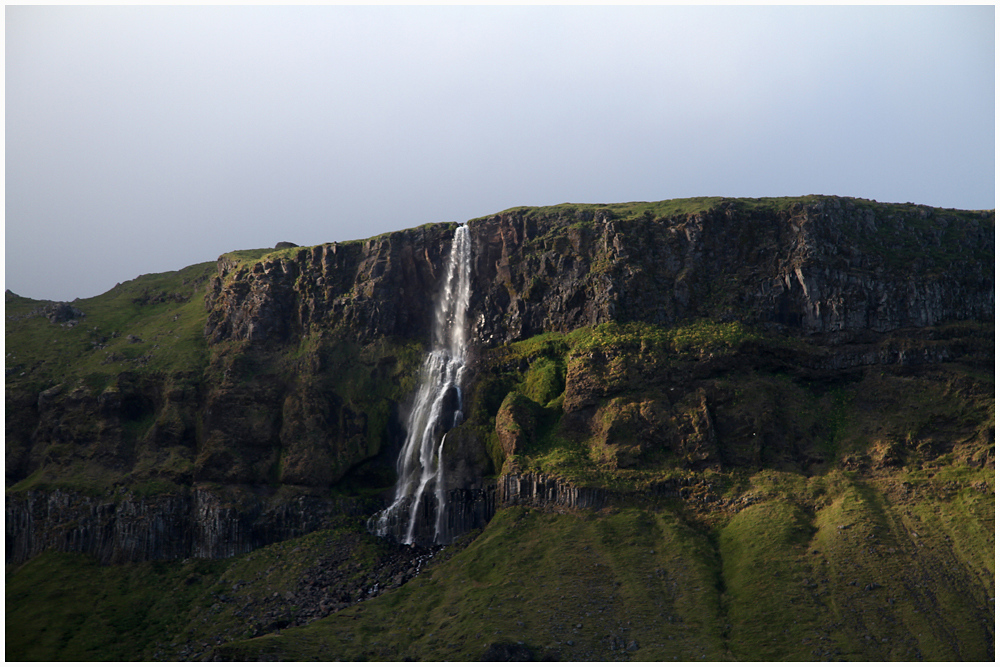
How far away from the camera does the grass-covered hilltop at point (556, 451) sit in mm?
54969

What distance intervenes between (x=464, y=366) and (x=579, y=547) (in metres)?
29.7

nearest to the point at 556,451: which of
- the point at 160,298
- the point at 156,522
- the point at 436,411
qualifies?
the point at 436,411

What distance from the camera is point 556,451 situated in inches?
2852

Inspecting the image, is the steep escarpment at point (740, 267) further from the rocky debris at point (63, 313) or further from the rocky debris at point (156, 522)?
the rocky debris at point (63, 313)

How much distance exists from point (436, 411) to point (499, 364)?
9.18 meters

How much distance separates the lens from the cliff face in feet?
240

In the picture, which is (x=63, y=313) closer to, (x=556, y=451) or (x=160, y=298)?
(x=160, y=298)

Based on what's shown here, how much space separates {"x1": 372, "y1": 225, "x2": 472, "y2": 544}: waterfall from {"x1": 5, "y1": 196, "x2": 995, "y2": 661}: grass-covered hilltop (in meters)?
1.60

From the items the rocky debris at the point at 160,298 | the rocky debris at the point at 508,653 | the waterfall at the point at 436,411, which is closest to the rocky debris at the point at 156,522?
the waterfall at the point at 436,411

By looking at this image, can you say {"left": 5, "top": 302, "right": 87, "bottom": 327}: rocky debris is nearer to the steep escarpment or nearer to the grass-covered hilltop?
the grass-covered hilltop

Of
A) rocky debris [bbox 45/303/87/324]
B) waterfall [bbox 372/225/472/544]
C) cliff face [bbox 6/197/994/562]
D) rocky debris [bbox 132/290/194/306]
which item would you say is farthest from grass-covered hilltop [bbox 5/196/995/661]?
rocky debris [bbox 132/290/194/306]

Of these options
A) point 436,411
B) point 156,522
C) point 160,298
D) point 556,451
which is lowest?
point 156,522

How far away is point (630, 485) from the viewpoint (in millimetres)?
67938

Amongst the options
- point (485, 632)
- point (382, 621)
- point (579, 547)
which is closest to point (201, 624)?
point (382, 621)
